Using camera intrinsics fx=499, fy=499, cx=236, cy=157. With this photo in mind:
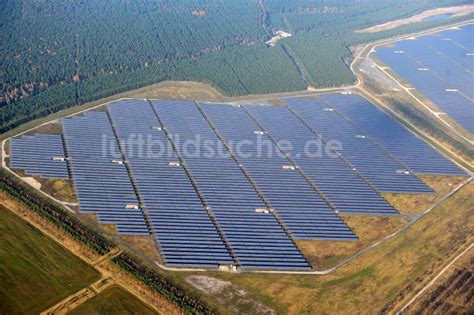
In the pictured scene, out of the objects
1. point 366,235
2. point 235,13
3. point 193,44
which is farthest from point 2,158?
point 235,13

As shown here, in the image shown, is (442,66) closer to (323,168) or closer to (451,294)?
(323,168)

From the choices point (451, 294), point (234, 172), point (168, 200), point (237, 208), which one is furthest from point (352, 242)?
point (168, 200)

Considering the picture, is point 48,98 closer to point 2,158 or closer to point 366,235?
point 2,158

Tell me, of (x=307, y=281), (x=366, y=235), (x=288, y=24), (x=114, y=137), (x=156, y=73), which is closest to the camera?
(x=307, y=281)

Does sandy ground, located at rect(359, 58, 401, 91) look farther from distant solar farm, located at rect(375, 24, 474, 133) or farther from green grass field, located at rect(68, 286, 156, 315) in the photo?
green grass field, located at rect(68, 286, 156, 315)

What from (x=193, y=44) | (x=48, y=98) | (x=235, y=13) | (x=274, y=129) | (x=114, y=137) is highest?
(x=235, y=13)

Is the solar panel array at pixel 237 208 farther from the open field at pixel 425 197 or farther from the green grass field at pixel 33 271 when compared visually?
the open field at pixel 425 197

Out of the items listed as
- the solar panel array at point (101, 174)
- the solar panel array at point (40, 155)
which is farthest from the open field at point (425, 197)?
the solar panel array at point (40, 155)
